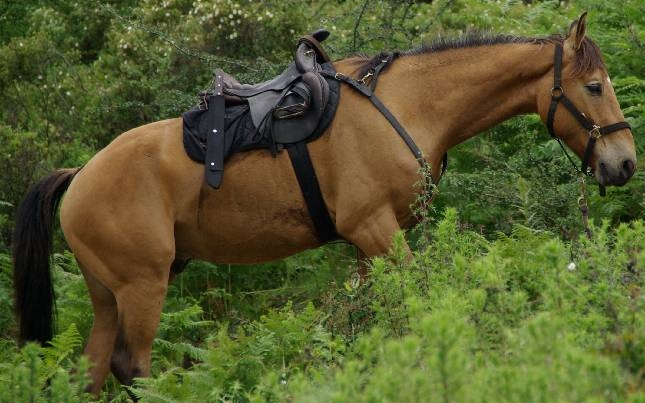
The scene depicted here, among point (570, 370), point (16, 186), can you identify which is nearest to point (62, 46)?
point (16, 186)

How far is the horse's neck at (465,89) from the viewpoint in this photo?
6391 millimetres

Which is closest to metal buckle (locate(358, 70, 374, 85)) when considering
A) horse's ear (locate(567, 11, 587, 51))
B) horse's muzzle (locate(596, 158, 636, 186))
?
horse's ear (locate(567, 11, 587, 51))

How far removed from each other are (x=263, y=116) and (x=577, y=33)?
6.41 feet

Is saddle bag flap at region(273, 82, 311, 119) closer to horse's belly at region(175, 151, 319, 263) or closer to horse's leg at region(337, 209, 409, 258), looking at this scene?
horse's belly at region(175, 151, 319, 263)

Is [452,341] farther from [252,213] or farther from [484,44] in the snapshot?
[484,44]

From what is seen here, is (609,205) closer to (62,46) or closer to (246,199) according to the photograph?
(246,199)

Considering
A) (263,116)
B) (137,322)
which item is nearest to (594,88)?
(263,116)

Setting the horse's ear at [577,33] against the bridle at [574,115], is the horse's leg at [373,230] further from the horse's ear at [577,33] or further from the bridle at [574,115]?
the horse's ear at [577,33]

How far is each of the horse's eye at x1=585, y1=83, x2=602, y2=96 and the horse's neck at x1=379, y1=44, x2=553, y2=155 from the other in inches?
10.7

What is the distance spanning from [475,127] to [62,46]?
879 cm

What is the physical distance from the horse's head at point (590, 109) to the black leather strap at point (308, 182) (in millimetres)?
1477

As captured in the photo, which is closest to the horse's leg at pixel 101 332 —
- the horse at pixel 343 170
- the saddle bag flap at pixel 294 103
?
the horse at pixel 343 170

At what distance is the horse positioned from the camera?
627 centimetres

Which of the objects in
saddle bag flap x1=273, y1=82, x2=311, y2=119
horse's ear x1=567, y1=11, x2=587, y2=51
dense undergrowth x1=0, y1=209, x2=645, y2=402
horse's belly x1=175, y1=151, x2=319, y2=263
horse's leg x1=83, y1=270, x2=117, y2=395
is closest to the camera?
dense undergrowth x1=0, y1=209, x2=645, y2=402
